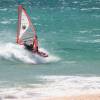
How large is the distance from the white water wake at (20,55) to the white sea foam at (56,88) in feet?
23.0

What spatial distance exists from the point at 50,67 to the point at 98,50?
10218 mm

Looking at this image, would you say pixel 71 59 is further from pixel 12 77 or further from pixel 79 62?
pixel 12 77

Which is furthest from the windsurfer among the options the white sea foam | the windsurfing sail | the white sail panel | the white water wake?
the white sea foam

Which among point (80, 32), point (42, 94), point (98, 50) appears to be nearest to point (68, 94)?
point (42, 94)

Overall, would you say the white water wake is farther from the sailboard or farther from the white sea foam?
the white sea foam

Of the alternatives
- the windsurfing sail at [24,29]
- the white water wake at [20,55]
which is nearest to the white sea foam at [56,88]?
the white water wake at [20,55]

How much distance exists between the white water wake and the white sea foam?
23.0 ft

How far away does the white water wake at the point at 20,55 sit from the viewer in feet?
133

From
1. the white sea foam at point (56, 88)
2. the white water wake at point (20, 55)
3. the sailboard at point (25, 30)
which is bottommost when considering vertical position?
the white sea foam at point (56, 88)

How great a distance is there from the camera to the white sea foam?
27.2 m

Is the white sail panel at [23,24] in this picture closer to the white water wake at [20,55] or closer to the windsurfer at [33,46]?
the windsurfer at [33,46]

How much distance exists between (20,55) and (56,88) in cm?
1265

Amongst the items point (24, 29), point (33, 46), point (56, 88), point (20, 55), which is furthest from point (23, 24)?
point (56, 88)

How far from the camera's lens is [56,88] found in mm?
29578
